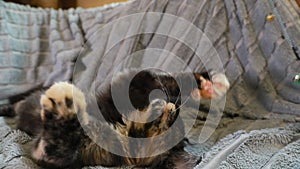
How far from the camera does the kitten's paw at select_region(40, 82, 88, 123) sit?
0.95 m

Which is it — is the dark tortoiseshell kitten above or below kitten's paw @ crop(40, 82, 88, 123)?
below

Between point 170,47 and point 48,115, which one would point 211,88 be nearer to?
point 170,47

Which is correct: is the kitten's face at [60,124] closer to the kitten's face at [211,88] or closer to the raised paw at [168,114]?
the raised paw at [168,114]

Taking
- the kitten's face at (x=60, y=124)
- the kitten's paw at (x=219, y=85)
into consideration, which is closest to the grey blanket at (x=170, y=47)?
the kitten's paw at (x=219, y=85)

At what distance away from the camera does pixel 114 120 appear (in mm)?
1074

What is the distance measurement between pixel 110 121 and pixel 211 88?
1.43ft

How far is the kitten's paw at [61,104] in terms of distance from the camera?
0.95 metres

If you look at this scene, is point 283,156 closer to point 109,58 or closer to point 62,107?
point 62,107

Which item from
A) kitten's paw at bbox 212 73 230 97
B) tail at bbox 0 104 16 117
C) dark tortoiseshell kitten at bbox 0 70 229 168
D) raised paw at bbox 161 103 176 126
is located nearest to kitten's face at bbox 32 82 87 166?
dark tortoiseshell kitten at bbox 0 70 229 168

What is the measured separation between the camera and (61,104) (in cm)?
95

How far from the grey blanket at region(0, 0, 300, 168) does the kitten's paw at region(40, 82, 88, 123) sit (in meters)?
0.32

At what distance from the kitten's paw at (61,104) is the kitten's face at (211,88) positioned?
0.47m

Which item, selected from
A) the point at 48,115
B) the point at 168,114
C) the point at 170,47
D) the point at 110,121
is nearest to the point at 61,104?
the point at 48,115

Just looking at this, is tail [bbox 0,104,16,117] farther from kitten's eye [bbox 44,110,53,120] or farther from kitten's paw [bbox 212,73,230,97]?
kitten's paw [bbox 212,73,230,97]
